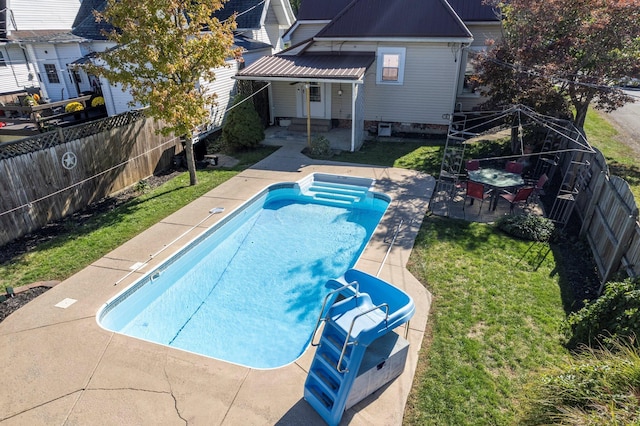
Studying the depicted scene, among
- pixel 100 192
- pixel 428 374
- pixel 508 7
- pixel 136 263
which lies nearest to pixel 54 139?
pixel 100 192

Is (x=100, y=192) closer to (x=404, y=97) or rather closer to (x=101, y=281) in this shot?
(x=101, y=281)

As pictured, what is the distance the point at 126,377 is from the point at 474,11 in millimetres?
21529

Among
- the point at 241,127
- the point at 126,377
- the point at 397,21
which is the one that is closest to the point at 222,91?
the point at 241,127

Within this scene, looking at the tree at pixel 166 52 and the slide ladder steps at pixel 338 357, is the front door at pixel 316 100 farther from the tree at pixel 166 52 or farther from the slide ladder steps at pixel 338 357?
the slide ladder steps at pixel 338 357

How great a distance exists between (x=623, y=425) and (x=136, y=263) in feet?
28.4

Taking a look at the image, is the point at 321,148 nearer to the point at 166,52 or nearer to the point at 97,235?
Answer: the point at 166,52

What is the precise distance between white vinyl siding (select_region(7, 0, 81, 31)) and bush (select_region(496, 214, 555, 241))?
86.6 feet

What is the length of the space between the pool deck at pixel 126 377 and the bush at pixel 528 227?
3375mm

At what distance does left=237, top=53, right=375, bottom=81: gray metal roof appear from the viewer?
49.4 ft

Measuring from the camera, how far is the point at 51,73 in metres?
20.4

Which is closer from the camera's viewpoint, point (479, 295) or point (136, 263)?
point (479, 295)

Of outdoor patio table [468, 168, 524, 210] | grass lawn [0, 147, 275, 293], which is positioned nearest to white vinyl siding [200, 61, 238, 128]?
grass lawn [0, 147, 275, 293]

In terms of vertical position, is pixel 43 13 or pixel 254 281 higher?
pixel 43 13

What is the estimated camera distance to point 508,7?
1416cm
